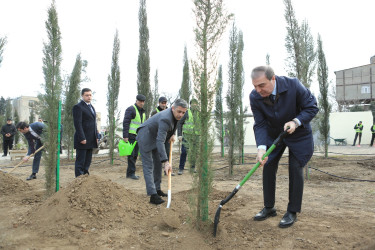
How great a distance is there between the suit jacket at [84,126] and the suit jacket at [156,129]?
4.76 feet

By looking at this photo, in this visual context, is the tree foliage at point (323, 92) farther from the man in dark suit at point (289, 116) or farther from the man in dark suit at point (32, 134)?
the man in dark suit at point (32, 134)

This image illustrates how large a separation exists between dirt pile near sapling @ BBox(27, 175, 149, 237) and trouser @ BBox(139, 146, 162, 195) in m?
0.30

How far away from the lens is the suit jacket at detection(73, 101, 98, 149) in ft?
17.7

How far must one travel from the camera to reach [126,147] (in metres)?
6.57

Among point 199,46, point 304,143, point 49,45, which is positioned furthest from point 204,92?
point 49,45

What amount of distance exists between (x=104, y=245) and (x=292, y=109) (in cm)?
255

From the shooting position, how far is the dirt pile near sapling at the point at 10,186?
5.46m

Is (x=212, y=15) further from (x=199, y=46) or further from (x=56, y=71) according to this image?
(x=56, y=71)

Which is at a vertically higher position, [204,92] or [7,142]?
[204,92]

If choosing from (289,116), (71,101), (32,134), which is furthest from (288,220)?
(71,101)

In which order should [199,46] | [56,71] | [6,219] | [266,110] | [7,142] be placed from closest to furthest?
[199,46]
[266,110]
[6,219]
[56,71]
[7,142]

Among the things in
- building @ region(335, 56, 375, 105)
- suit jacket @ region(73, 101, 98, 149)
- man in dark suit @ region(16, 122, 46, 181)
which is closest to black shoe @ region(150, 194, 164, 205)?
suit jacket @ region(73, 101, 98, 149)

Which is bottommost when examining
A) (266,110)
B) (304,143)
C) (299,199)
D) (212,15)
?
(299,199)

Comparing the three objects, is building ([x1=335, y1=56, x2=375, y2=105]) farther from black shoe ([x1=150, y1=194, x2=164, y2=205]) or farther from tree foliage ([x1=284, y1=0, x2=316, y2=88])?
black shoe ([x1=150, y1=194, x2=164, y2=205])
